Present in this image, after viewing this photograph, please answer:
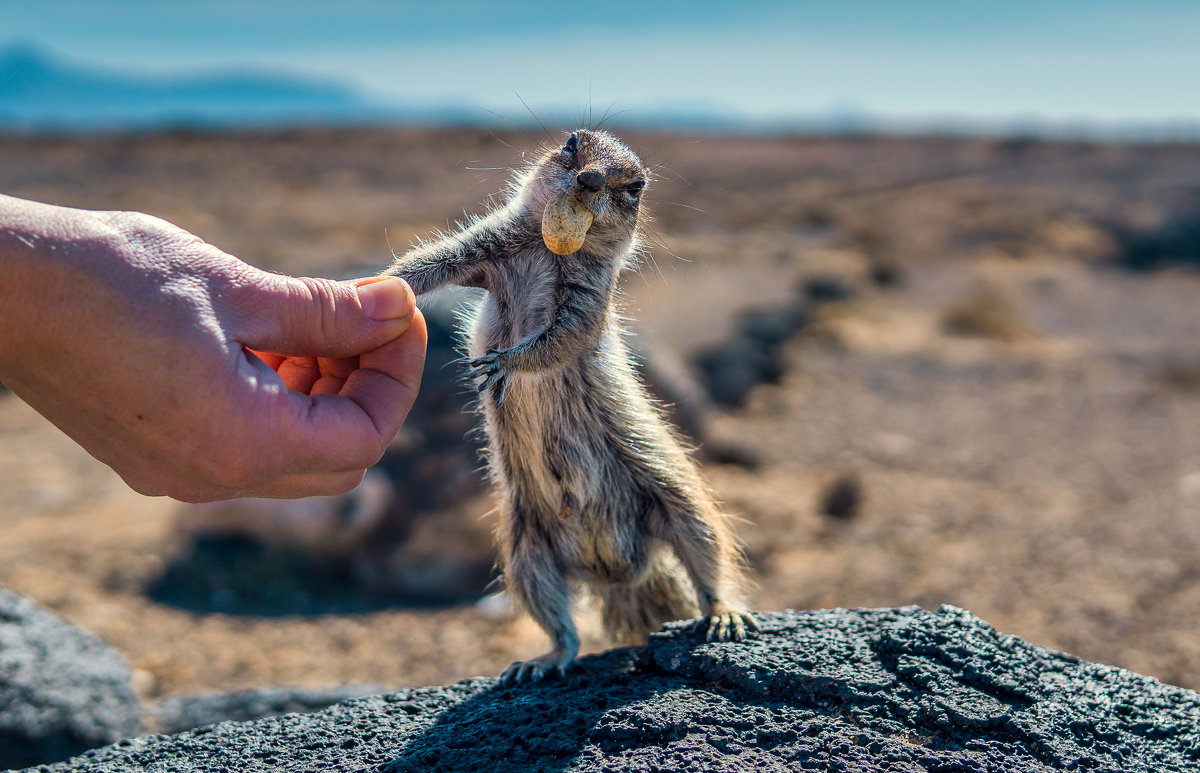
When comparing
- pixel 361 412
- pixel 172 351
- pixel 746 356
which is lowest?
pixel 746 356

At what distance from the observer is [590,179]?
371 cm

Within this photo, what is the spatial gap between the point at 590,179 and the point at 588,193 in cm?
7

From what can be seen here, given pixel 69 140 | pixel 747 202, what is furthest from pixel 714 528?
pixel 69 140

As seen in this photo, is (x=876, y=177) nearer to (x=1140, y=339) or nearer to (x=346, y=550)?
(x=1140, y=339)

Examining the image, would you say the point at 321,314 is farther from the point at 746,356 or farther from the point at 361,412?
the point at 746,356

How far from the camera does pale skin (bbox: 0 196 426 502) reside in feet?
8.14

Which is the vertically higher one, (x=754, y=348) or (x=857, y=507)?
(x=754, y=348)

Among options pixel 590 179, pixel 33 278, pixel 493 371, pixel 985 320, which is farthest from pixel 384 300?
pixel 985 320

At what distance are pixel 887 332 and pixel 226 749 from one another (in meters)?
17.5

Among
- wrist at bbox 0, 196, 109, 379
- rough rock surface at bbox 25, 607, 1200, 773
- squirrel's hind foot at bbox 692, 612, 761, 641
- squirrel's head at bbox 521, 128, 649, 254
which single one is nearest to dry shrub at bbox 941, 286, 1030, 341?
squirrel's head at bbox 521, 128, 649, 254

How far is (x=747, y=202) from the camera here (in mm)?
45188

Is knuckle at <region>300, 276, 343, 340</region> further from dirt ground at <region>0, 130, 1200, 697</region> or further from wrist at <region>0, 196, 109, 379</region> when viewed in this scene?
dirt ground at <region>0, 130, 1200, 697</region>

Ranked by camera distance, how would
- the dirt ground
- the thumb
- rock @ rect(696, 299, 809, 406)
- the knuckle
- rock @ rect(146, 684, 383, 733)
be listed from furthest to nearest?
rock @ rect(696, 299, 809, 406), the dirt ground, rock @ rect(146, 684, 383, 733), the knuckle, the thumb

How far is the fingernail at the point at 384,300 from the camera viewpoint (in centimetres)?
299
